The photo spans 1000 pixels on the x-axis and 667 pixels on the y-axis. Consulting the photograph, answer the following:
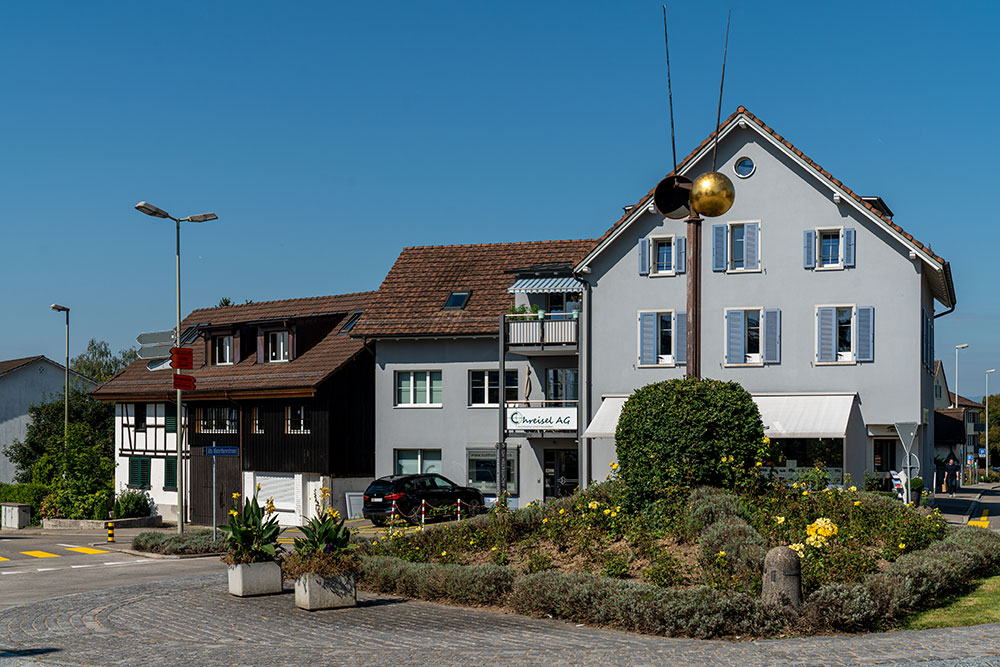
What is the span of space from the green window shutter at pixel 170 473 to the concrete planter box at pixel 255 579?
33.4 meters

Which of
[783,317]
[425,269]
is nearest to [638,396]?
[783,317]

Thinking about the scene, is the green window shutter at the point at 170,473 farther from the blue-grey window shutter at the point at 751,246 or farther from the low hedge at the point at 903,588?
the low hedge at the point at 903,588

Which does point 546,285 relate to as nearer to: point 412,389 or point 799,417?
point 412,389

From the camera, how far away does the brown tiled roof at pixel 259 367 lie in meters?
43.4

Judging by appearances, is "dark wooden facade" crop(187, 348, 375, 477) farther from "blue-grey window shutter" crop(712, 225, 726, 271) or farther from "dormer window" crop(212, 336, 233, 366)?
"blue-grey window shutter" crop(712, 225, 726, 271)

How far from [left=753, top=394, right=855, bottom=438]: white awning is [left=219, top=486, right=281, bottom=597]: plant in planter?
1865cm

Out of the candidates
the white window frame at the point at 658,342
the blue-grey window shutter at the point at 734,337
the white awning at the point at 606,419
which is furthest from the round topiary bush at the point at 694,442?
the white window frame at the point at 658,342

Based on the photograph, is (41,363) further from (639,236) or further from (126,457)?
(639,236)

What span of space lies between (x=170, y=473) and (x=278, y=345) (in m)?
7.53

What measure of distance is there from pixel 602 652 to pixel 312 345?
3580 centimetres

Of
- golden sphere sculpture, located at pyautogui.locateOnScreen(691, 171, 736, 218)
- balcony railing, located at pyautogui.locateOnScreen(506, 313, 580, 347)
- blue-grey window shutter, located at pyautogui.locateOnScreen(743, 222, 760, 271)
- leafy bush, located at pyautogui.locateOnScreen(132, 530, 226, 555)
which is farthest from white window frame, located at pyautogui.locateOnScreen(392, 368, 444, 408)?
golden sphere sculpture, located at pyautogui.locateOnScreen(691, 171, 736, 218)

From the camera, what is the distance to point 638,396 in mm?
18531

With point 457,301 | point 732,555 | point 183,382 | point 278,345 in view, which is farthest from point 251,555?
point 278,345

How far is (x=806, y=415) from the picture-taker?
33.9m
